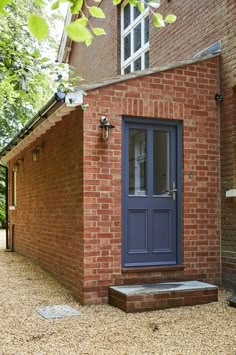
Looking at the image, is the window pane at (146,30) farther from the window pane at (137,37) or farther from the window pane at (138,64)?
the window pane at (138,64)

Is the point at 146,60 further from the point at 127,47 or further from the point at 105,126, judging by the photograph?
the point at 105,126

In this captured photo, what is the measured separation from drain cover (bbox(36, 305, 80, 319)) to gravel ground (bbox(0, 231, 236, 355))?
0.08 metres

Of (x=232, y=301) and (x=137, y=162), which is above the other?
(x=137, y=162)

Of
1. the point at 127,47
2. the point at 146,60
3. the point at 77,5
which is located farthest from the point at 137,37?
the point at 77,5

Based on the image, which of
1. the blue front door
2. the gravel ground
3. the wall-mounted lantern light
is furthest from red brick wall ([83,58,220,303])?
the wall-mounted lantern light

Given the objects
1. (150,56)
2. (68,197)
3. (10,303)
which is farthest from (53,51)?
(10,303)

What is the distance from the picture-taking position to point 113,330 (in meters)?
4.63

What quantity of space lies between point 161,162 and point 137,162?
15.0 inches

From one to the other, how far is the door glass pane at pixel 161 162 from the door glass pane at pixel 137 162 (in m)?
0.17

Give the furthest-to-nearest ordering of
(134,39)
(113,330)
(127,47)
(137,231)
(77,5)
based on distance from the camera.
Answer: (127,47) → (134,39) → (137,231) → (113,330) → (77,5)

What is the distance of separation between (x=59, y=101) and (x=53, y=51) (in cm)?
1354

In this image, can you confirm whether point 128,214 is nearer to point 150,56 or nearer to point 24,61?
point 24,61

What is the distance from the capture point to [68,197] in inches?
268

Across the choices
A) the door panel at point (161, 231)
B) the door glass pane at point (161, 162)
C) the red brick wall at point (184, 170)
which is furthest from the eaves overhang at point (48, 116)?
the door panel at point (161, 231)
